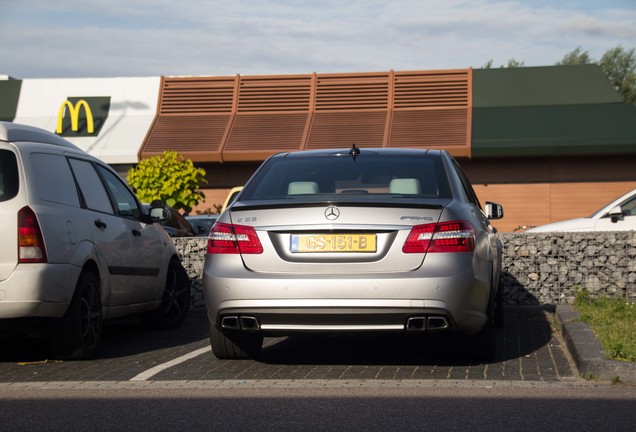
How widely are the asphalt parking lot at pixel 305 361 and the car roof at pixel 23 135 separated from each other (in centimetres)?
168

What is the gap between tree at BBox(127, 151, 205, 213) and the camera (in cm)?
3466

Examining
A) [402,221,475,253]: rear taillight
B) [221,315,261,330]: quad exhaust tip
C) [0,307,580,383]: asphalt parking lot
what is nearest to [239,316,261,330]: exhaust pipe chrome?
[221,315,261,330]: quad exhaust tip

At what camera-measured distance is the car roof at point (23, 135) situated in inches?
320

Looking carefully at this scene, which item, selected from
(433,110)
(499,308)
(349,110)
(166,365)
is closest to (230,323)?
(166,365)

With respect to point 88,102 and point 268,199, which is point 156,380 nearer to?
point 268,199

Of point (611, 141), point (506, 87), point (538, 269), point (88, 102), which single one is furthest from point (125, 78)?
point (538, 269)

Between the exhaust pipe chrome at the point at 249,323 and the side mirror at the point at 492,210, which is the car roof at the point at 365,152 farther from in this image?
the side mirror at the point at 492,210

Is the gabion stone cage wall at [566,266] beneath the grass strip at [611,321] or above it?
above

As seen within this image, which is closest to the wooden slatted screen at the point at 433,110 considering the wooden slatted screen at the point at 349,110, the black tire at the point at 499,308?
the wooden slatted screen at the point at 349,110

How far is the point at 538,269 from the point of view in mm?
12266

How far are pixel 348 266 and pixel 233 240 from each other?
0.82 metres

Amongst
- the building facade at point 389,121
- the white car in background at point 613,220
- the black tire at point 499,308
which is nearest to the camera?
the black tire at point 499,308

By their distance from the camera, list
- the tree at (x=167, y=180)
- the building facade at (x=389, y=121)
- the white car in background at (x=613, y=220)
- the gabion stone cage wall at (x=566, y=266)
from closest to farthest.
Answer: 1. the gabion stone cage wall at (x=566, y=266)
2. the white car in background at (x=613, y=220)
3. the tree at (x=167, y=180)
4. the building facade at (x=389, y=121)

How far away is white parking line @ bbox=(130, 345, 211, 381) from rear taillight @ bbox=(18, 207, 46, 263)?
1071mm
